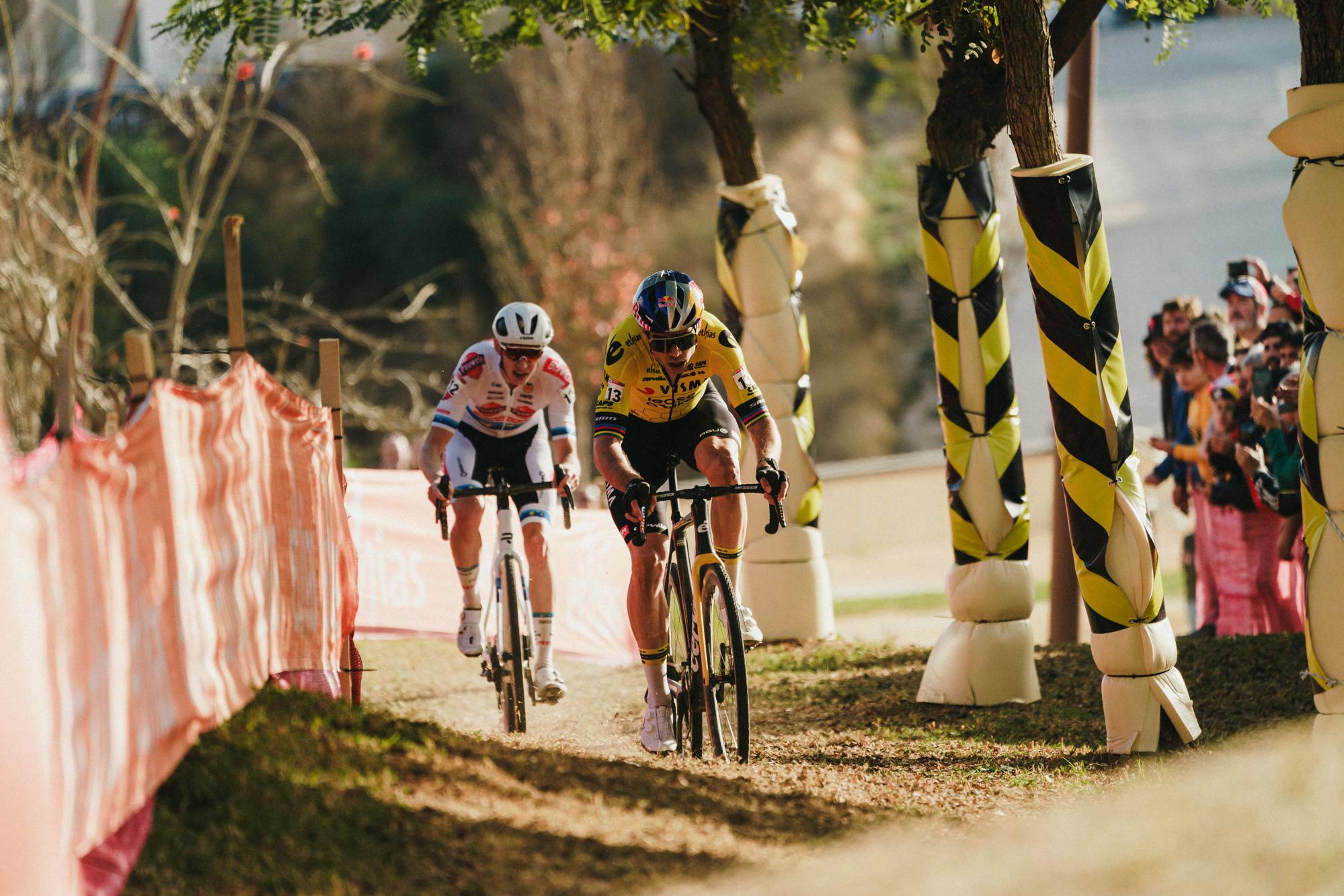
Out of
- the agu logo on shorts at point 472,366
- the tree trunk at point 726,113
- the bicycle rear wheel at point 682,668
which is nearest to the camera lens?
the bicycle rear wheel at point 682,668

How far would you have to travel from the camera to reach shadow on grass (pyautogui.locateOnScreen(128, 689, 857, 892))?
429 cm

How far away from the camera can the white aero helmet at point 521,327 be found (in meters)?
7.74

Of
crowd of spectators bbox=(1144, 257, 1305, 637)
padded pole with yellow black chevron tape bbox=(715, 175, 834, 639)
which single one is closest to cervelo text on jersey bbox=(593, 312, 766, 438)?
crowd of spectators bbox=(1144, 257, 1305, 637)

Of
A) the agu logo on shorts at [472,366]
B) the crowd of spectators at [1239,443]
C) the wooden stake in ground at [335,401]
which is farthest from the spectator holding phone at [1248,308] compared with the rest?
the wooden stake in ground at [335,401]

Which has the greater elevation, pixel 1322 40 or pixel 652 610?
pixel 1322 40

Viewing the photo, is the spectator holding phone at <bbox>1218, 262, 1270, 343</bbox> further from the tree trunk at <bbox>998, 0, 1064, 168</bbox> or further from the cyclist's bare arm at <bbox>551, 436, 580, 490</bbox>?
the cyclist's bare arm at <bbox>551, 436, 580, 490</bbox>

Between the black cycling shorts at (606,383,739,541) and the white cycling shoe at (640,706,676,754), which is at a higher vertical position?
the black cycling shorts at (606,383,739,541)

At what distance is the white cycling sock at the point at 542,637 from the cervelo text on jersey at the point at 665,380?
59.0 inches

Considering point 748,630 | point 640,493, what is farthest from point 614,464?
point 748,630

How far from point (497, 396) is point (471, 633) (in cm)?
143

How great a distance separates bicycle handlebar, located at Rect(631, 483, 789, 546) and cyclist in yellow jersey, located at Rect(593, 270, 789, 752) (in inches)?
2.7

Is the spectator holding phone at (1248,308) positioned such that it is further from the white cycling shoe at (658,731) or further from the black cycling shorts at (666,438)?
the white cycling shoe at (658,731)

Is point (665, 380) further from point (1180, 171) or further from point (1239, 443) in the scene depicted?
point (1180, 171)

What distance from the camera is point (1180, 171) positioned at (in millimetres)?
41156
